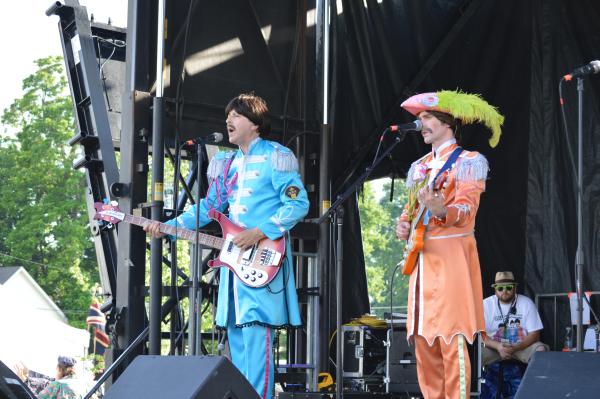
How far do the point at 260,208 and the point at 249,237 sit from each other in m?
0.22

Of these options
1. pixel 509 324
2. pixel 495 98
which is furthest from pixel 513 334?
pixel 495 98

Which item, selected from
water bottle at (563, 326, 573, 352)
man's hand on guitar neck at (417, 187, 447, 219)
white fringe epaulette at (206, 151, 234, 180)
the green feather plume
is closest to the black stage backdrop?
water bottle at (563, 326, 573, 352)

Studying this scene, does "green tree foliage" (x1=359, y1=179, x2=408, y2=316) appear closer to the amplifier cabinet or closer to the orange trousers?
the amplifier cabinet

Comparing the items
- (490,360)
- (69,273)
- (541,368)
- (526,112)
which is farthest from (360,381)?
(69,273)

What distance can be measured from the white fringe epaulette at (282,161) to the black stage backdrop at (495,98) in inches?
71.8

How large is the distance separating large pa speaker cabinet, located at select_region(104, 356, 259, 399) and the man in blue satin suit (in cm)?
106

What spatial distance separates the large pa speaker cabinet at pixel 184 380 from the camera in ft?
12.3

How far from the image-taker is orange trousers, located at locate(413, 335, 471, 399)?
471 cm

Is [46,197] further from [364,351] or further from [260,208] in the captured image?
[260,208]

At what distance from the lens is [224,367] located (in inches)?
151

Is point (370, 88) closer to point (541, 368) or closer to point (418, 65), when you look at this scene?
point (418, 65)

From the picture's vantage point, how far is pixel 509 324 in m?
8.04

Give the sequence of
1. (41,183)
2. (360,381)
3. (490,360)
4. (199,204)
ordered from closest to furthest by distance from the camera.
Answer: (199,204)
(360,381)
(490,360)
(41,183)

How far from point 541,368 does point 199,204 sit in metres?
2.35
